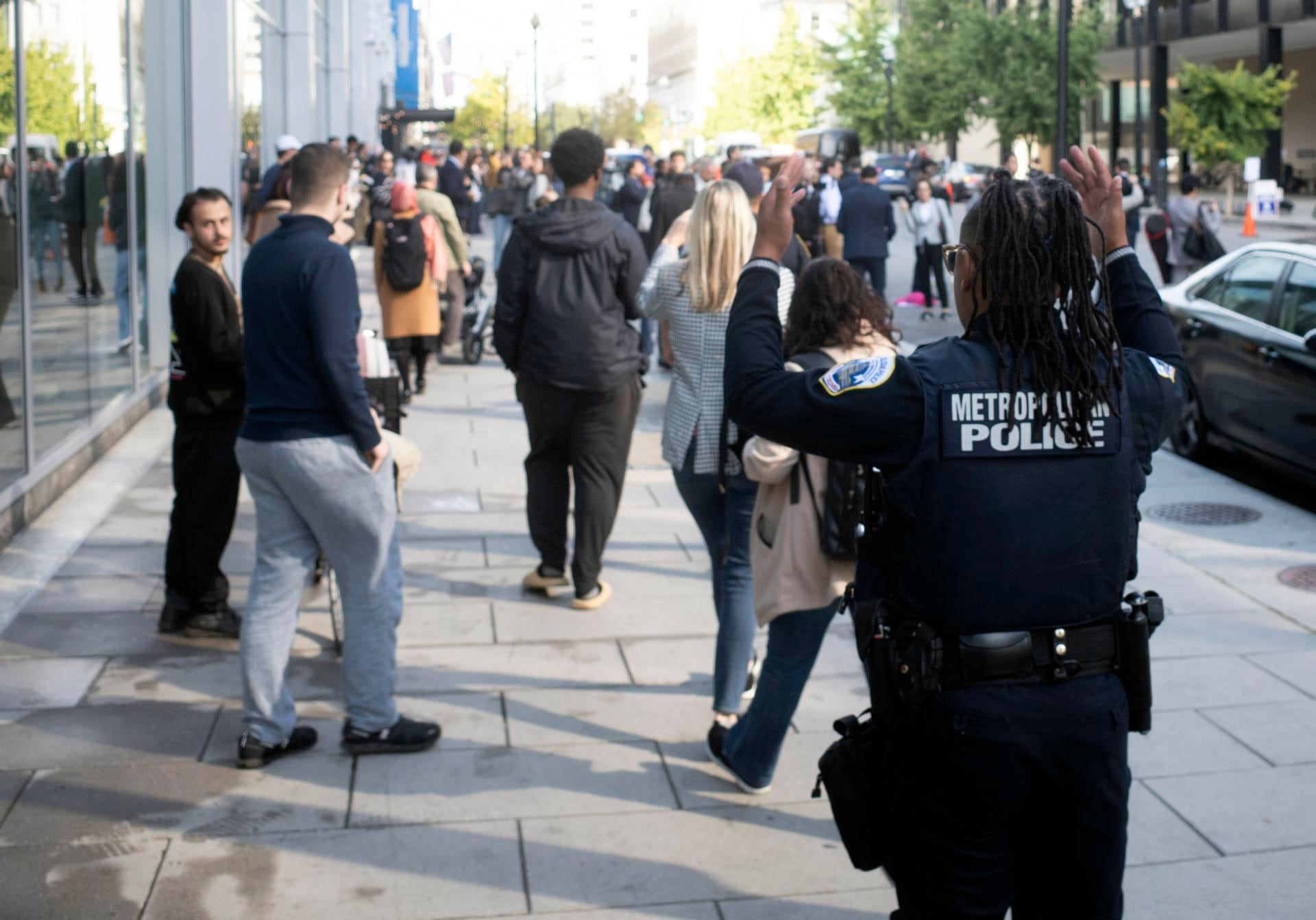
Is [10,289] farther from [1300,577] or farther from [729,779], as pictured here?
[1300,577]

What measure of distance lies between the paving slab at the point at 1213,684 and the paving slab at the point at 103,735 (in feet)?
11.3

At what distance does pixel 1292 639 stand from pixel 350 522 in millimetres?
3949

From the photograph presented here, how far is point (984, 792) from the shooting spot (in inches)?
105

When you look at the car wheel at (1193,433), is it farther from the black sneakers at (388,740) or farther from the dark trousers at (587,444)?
the black sneakers at (388,740)

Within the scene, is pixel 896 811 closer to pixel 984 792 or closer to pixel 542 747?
pixel 984 792

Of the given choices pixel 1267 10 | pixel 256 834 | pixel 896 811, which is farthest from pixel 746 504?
pixel 1267 10

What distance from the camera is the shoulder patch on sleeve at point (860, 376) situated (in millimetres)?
2691

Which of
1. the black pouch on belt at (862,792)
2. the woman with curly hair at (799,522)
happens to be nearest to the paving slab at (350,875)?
the woman with curly hair at (799,522)

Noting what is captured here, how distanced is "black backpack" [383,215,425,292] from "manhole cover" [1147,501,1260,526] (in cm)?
574

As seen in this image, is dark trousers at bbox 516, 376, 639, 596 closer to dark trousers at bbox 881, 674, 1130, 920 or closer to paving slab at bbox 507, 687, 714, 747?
paving slab at bbox 507, 687, 714, 747

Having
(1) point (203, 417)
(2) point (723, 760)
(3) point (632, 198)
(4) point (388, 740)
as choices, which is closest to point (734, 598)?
(2) point (723, 760)

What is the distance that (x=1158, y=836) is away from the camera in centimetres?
458

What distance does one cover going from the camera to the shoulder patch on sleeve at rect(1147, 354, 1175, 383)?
2.88m

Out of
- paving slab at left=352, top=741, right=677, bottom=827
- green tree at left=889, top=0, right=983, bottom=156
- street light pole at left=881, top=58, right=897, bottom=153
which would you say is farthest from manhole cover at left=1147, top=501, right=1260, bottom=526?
street light pole at left=881, top=58, right=897, bottom=153
